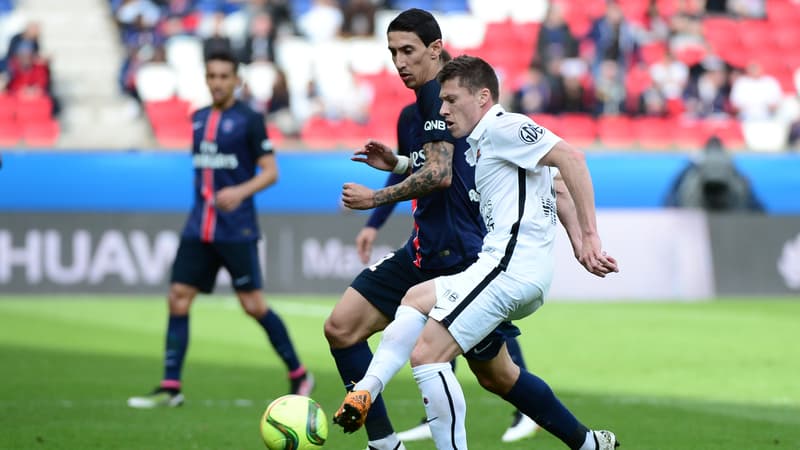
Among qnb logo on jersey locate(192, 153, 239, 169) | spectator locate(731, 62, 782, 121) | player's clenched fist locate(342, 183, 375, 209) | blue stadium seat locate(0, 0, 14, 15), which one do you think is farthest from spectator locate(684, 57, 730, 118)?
player's clenched fist locate(342, 183, 375, 209)

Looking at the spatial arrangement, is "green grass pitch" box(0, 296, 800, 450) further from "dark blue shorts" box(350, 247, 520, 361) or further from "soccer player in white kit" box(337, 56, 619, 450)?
"soccer player in white kit" box(337, 56, 619, 450)

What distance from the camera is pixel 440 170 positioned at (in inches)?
238

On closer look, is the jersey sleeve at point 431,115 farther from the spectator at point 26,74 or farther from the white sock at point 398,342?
the spectator at point 26,74

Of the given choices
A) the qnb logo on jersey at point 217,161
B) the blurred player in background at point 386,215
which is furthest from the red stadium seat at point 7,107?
the blurred player in background at point 386,215

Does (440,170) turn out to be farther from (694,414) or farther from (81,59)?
(81,59)

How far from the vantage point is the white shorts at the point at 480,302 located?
18.2 feet

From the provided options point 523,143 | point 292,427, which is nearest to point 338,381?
point 292,427

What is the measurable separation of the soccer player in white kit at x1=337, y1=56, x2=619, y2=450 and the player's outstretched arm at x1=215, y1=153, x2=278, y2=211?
3079mm

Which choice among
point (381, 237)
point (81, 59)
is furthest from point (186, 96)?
point (381, 237)

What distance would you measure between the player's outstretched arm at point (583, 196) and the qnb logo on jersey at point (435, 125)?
64cm

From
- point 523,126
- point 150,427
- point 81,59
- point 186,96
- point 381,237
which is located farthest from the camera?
point 81,59

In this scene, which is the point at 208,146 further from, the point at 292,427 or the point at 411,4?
the point at 411,4

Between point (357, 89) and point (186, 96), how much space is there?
112 inches

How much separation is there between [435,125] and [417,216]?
52 cm
